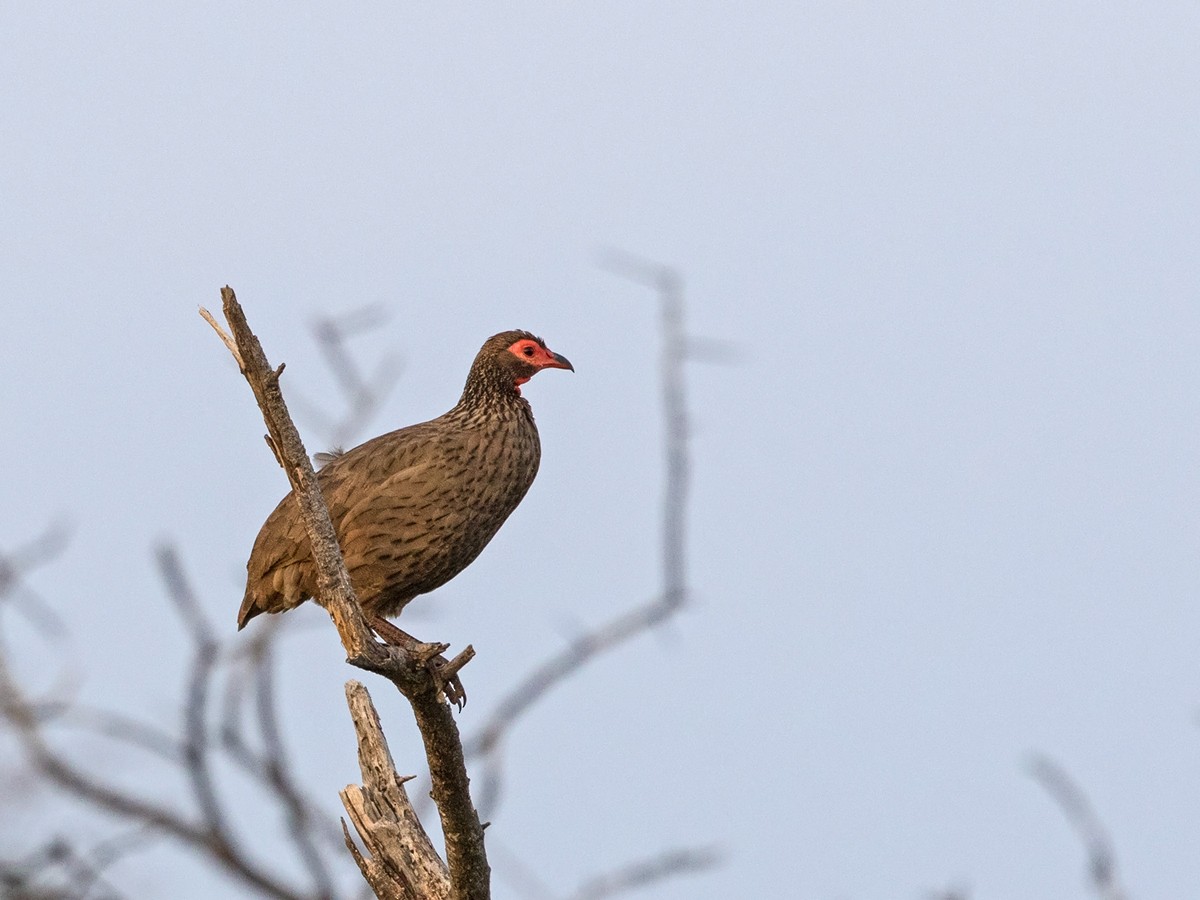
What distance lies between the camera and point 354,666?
5320 mm

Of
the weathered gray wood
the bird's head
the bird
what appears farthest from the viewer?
the bird's head

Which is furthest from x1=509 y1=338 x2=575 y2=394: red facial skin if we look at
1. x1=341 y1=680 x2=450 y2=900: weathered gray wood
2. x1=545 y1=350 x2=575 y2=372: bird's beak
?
x1=341 y1=680 x2=450 y2=900: weathered gray wood

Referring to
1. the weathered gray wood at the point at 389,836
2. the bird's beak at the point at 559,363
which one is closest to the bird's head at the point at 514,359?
the bird's beak at the point at 559,363

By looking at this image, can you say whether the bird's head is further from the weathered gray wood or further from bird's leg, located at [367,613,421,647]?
the weathered gray wood

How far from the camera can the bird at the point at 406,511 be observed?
697 cm

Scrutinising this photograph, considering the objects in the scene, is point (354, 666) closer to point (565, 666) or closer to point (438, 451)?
point (565, 666)

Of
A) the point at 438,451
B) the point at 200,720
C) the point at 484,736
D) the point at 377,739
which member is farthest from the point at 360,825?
the point at 438,451

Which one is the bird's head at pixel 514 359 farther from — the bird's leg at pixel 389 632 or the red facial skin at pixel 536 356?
the bird's leg at pixel 389 632

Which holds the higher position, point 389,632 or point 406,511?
point 406,511

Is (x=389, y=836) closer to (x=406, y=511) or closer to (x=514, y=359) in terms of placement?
(x=406, y=511)

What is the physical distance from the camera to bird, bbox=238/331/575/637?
6.97 meters

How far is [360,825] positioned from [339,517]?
187cm

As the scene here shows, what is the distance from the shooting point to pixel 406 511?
6945 mm

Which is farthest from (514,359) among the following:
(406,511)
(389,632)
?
(389,632)
